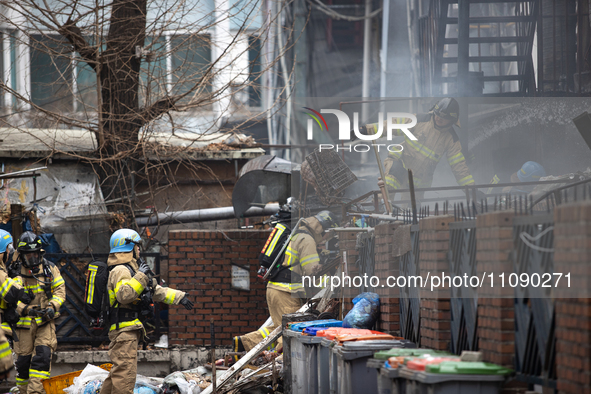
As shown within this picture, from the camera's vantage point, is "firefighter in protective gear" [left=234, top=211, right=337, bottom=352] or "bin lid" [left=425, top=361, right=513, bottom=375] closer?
"bin lid" [left=425, top=361, right=513, bottom=375]

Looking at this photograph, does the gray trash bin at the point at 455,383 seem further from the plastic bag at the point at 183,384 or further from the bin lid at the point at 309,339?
the plastic bag at the point at 183,384

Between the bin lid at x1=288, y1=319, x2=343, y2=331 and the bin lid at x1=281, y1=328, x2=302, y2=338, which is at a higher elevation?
the bin lid at x1=288, y1=319, x2=343, y2=331

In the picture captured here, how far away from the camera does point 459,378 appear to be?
3535 mm

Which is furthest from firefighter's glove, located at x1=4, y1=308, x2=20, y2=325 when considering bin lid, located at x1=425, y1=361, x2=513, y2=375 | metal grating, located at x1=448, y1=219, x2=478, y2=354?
bin lid, located at x1=425, y1=361, x2=513, y2=375

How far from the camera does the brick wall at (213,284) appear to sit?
A: 10094 mm

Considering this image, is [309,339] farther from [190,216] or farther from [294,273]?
[190,216]

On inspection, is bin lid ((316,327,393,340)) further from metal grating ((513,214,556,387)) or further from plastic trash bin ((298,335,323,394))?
metal grating ((513,214,556,387))

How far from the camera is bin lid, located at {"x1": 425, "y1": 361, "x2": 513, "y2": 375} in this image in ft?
11.7

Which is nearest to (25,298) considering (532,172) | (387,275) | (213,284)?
(213,284)

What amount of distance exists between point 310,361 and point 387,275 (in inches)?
42.6

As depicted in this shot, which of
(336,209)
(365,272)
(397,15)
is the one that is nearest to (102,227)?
(336,209)

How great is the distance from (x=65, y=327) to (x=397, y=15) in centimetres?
1168

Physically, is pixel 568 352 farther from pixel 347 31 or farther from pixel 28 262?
pixel 347 31

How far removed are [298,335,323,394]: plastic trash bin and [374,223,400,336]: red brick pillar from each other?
700mm
